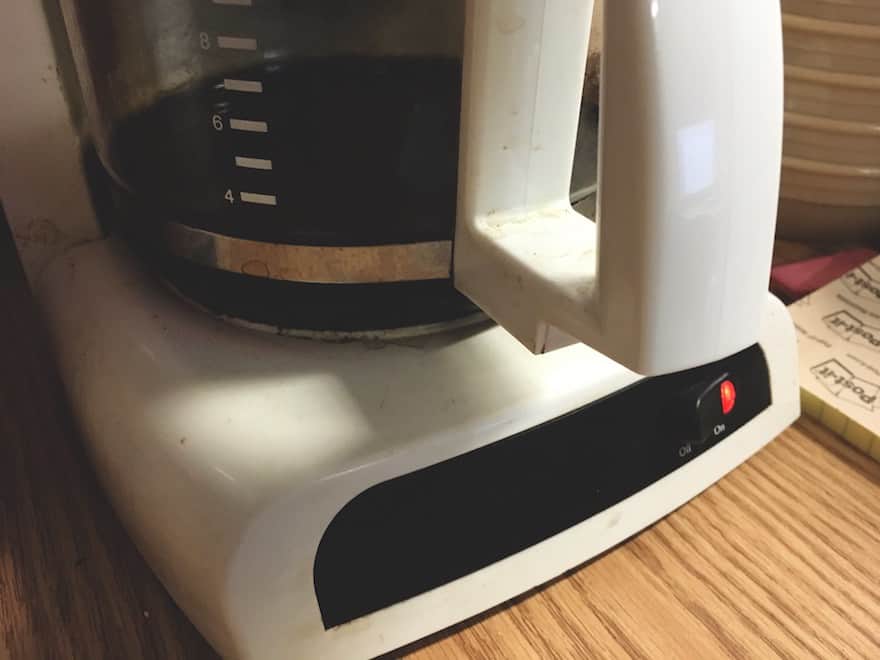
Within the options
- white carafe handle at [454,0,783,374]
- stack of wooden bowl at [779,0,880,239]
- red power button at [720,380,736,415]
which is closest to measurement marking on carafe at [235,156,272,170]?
white carafe handle at [454,0,783,374]

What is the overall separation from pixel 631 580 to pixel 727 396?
0.11m

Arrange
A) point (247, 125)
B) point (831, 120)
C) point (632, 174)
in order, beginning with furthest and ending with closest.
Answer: point (831, 120)
point (247, 125)
point (632, 174)

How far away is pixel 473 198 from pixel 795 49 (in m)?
0.39

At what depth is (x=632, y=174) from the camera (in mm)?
263

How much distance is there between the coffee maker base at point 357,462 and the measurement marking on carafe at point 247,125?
10 cm

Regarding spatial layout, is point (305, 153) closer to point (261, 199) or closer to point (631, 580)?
point (261, 199)

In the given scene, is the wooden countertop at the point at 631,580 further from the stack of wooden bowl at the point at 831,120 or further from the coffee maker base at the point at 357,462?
the stack of wooden bowl at the point at 831,120

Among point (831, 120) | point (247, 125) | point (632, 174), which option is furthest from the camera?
point (831, 120)

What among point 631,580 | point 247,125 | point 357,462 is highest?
point 247,125

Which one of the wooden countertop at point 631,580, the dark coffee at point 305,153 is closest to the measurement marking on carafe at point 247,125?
the dark coffee at point 305,153

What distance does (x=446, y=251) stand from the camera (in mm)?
378

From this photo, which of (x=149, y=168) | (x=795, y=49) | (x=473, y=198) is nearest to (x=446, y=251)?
(x=473, y=198)

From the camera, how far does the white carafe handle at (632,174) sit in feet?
0.83

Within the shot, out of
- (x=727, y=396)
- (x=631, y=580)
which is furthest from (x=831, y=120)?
(x=631, y=580)
